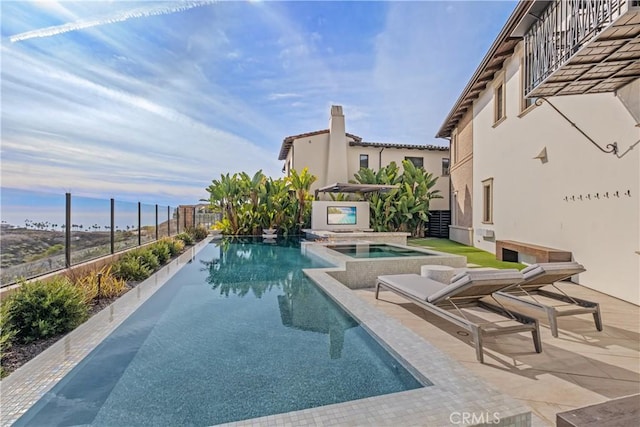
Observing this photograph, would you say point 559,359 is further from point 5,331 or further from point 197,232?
point 197,232

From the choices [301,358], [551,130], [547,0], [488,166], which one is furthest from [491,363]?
[488,166]

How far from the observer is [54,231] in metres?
6.98

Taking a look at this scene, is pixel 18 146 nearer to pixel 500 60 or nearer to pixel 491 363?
pixel 491 363

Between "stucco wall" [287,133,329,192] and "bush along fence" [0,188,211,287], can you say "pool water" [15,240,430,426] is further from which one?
"stucco wall" [287,133,329,192]

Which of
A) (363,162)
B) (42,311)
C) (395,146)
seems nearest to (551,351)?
(42,311)

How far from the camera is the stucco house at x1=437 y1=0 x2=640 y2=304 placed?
489cm

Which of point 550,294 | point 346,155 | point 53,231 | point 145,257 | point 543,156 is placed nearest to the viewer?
point 550,294

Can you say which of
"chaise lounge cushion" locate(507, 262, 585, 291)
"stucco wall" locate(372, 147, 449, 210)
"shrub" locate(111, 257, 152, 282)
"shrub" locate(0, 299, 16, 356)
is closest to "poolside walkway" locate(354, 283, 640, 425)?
"chaise lounge cushion" locate(507, 262, 585, 291)

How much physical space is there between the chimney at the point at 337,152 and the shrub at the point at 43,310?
61.2ft

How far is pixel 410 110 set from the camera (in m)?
20.0

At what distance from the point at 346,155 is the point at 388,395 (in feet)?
69.8

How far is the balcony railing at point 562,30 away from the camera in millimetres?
4309

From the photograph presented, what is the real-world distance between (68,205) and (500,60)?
14667 mm

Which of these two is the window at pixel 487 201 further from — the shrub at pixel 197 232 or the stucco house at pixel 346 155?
the shrub at pixel 197 232
